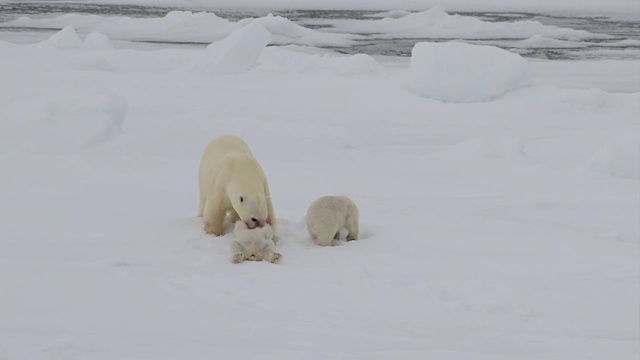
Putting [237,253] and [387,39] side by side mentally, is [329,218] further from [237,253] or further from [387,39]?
[387,39]

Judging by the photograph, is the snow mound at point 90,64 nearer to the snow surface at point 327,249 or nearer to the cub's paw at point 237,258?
the snow surface at point 327,249

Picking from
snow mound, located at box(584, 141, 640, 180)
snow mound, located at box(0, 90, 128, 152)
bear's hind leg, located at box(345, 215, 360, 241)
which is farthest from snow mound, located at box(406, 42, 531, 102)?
bear's hind leg, located at box(345, 215, 360, 241)

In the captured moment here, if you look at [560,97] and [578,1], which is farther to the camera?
[578,1]

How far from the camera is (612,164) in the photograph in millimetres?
6832

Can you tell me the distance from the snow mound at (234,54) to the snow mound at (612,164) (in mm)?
6698

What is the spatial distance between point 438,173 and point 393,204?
1356 millimetres

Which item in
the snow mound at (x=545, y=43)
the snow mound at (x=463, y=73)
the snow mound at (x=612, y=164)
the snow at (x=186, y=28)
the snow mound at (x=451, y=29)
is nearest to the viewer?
the snow mound at (x=612, y=164)

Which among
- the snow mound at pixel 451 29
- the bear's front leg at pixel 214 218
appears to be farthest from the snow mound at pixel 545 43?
the bear's front leg at pixel 214 218

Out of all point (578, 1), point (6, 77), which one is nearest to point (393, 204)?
point (6, 77)

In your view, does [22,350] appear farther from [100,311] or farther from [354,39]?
[354,39]

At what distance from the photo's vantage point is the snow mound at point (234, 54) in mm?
12383

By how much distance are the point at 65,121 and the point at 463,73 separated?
5.71m

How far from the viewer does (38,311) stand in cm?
261

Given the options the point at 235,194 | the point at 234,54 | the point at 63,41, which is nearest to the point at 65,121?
the point at 235,194
